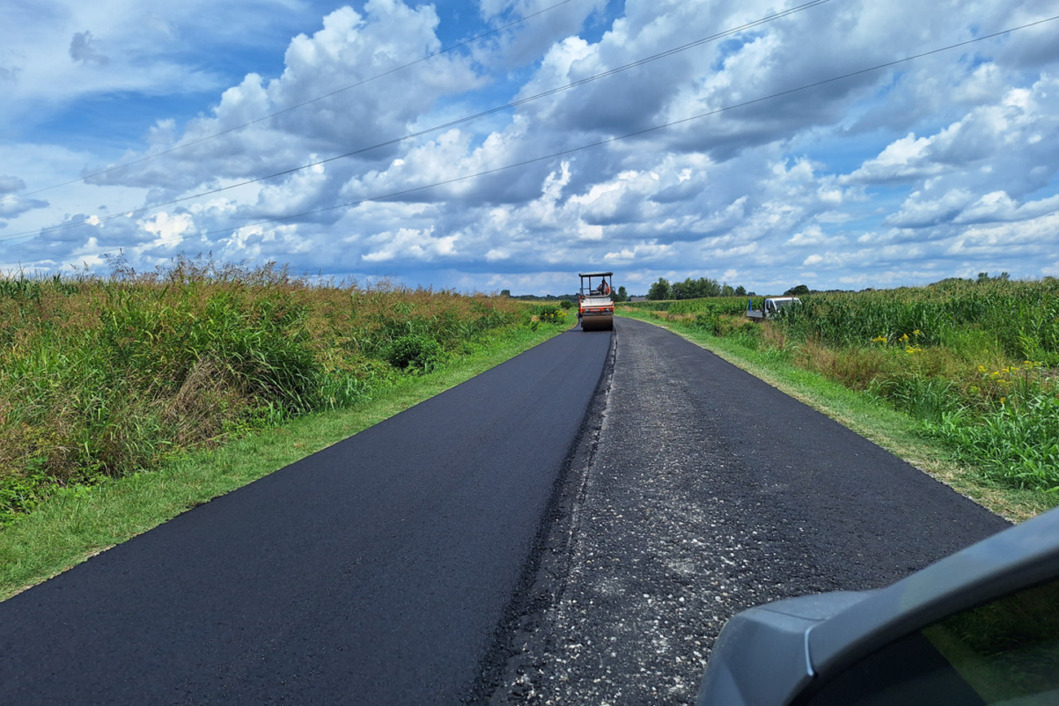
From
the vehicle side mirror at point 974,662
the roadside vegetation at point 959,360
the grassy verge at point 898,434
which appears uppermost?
the vehicle side mirror at point 974,662

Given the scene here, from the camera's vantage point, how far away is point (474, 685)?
2914 millimetres

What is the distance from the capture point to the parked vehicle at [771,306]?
25.0 metres

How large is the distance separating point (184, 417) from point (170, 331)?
5.02 ft

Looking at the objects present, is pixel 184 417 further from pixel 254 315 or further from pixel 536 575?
pixel 536 575

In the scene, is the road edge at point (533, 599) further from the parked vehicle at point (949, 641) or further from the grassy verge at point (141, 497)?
the grassy verge at point (141, 497)

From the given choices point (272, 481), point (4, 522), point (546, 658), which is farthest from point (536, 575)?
point (4, 522)

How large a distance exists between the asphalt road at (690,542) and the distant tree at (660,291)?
127 meters

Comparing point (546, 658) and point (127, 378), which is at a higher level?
point (127, 378)

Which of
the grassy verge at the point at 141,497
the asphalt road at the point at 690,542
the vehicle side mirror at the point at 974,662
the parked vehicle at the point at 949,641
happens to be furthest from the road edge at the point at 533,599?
the grassy verge at the point at 141,497

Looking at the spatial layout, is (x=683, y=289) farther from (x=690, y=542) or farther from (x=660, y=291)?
(x=690, y=542)

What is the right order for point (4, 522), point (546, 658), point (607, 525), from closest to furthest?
point (546, 658), point (607, 525), point (4, 522)

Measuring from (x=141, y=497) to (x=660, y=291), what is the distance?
131816mm

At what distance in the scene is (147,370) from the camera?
8.48 meters

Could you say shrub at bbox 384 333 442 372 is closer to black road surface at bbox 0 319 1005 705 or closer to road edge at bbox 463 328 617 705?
black road surface at bbox 0 319 1005 705
